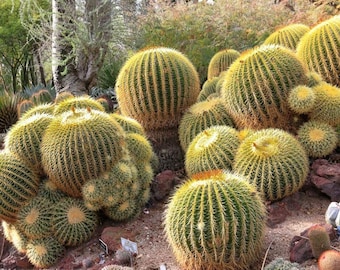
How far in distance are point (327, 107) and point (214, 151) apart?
3.67 feet

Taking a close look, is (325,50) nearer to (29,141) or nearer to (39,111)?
(39,111)

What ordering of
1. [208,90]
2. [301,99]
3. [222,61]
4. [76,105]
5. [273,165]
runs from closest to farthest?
[273,165] → [301,99] → [76,105] → [208,90] → [222,61]

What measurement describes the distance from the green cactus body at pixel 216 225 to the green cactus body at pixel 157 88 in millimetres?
1943

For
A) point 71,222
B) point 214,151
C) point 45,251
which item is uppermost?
point 214,151

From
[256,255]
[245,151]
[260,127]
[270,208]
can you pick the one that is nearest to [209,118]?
[260,127]

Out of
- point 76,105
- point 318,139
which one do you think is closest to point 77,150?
point 76,105

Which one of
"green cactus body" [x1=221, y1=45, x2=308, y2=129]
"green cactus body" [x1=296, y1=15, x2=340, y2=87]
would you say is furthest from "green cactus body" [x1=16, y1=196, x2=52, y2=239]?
"green cactus body" [x1=296, y1=15, x2=340, y2=87]

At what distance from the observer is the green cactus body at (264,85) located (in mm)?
4242

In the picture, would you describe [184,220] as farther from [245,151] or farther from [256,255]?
[245,151]

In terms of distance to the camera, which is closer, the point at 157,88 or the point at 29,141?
the point at 29,141

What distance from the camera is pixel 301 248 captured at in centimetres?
303

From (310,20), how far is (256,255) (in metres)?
6.38

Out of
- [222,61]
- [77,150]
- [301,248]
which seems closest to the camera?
[301,248]

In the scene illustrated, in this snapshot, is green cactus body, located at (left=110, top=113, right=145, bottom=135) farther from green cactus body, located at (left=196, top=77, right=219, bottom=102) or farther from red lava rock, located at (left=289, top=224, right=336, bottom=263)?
red lava rock, located at (left=289, top=224, right=336, bottom=263)
